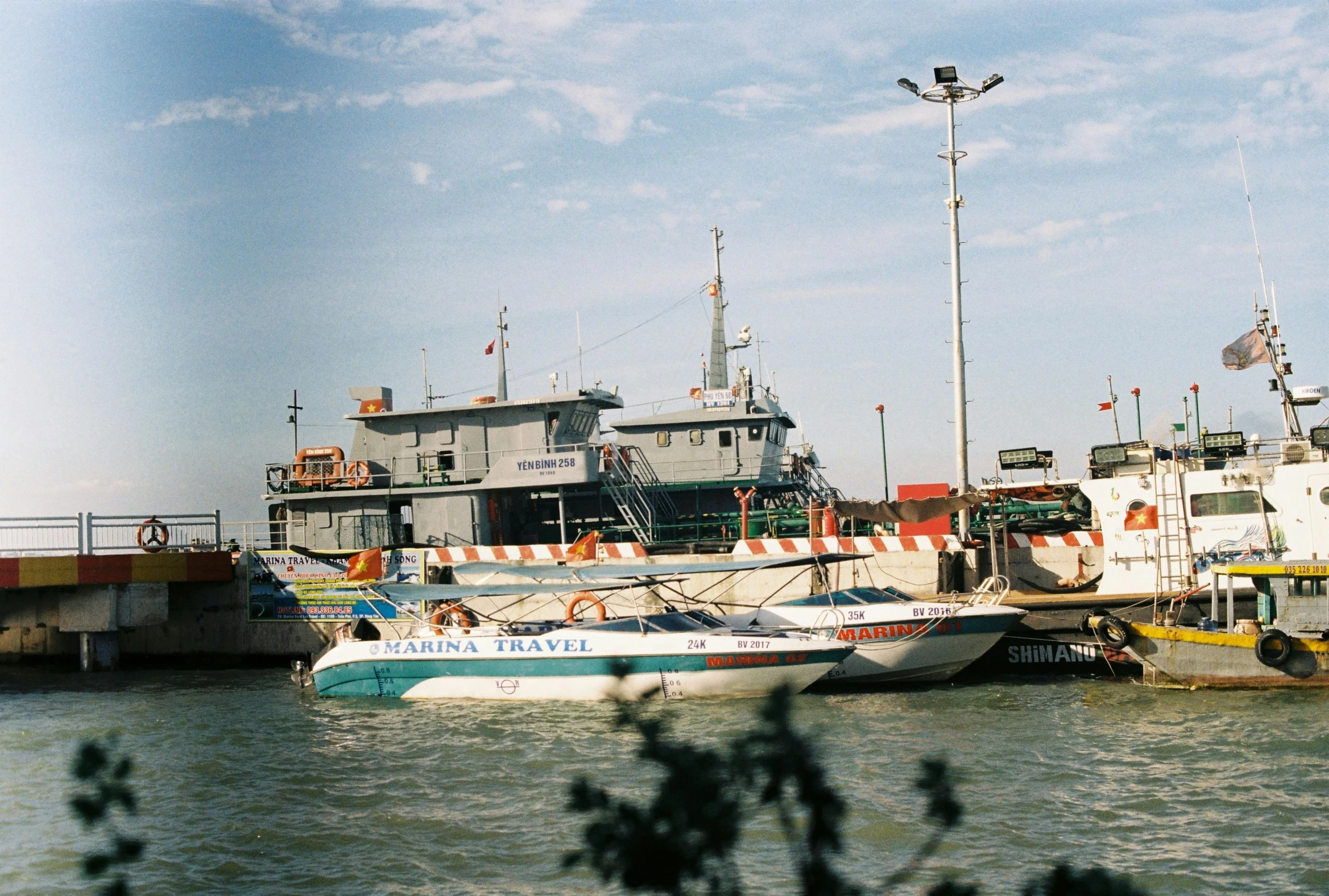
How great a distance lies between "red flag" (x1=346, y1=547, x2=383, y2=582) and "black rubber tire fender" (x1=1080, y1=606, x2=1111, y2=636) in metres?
14.7

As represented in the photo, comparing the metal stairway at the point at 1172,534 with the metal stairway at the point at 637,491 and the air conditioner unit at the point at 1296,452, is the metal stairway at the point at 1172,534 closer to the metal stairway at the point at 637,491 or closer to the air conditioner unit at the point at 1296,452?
the air conditioner unit at the point at 1296,452

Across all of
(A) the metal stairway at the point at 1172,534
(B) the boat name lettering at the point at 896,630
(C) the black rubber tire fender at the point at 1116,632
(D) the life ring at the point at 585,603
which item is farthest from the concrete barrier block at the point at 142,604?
(A) the metal stairway at the point at 1172,534

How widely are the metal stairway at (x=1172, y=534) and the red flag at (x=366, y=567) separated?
53.6ft

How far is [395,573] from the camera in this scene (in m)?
27.0

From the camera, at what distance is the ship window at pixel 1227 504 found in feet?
71.7

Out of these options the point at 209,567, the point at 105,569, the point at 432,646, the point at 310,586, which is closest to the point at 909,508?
the point at 432,646

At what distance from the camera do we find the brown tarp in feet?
79.5

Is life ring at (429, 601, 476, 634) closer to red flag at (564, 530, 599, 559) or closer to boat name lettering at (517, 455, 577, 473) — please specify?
red flag at (564, 530, 599, 559)

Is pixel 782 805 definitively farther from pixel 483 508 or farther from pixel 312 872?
pixel 483 508

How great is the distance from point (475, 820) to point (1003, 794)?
6.08 meters

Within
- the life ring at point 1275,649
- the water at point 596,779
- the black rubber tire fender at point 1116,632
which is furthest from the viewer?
the black rubber tire fender at point 1116,632

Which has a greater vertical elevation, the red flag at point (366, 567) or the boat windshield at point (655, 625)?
the red flag at point (366, 567)

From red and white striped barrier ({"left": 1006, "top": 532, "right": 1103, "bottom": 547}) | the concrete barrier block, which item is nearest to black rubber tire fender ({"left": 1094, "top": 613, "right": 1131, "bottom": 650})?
red and white striped barrier ({"left": 1006, "top": 532, "right": 1103, "bottom": 547})

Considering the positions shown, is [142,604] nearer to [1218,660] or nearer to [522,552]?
[522,552]
